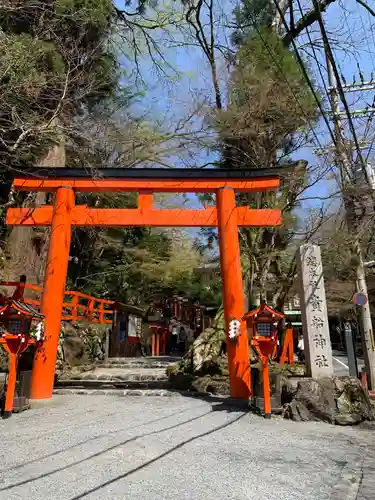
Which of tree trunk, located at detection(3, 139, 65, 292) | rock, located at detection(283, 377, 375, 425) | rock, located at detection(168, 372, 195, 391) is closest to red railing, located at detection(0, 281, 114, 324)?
tree trunk, located at detection(3, 139, 65, 292)

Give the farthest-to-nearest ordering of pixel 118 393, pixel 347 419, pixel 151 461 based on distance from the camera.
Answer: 1. pixel 118 393
2. pixel 347 419
3. pixel 151 461

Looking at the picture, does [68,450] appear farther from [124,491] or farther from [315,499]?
[315,499]

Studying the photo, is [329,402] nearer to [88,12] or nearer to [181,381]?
[181,381]

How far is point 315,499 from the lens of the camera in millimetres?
3373

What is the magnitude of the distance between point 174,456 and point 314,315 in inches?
217

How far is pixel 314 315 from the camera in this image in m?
9.01

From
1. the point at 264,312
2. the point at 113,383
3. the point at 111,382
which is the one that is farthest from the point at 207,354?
the point at 264,312

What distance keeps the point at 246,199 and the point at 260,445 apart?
31.9ft

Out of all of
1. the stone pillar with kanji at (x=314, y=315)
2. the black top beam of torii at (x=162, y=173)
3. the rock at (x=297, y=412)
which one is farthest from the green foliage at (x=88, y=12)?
the rock at (x=297, y=412)

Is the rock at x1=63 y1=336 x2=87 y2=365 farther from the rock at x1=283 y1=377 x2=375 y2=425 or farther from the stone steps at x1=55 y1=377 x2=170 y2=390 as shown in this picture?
the rock at x1=283 y1=377 x2=375 y2=425

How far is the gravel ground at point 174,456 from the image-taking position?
3.51 metres

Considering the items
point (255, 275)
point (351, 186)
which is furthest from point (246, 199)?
point (351, 186)

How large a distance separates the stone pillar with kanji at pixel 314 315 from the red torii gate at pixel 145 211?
1259 mm

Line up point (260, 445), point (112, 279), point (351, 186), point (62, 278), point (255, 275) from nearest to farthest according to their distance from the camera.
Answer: point (260, 445)
point (62, 278)
point (351, 186)
point (255, 275)
point (112, 279)
